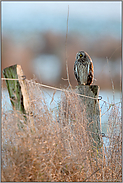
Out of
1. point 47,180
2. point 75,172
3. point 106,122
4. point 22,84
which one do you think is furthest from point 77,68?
point 47,180

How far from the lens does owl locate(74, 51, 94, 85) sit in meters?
2.43

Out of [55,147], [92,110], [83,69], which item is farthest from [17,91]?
[83,69]

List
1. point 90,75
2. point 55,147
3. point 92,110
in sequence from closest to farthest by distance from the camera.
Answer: point 55,147 → point 92,110 → point 90,75

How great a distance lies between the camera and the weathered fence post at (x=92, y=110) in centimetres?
216

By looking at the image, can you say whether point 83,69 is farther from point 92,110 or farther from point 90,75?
point 92,110

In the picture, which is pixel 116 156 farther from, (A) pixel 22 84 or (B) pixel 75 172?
(A) pixel 22 84

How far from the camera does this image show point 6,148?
1.41 metres

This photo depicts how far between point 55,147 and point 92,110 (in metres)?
0.81

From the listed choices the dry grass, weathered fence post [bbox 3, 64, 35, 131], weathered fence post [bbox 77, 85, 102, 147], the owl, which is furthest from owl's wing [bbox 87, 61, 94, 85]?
weathered fence post [bbox 3, 64, 35, 131]

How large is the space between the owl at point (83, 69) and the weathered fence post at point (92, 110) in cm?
14

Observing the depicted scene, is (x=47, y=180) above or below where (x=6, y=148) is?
below

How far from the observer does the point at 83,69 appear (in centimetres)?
246

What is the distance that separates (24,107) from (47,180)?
58 centimetres

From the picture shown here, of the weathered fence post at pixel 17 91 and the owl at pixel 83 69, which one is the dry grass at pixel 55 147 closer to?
the weathered fence post at pixel 17 91
